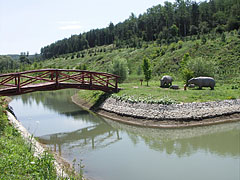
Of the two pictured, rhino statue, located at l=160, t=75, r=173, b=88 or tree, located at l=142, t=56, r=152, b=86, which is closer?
rhino statue, located at l=160, t=75, r=173, b=88

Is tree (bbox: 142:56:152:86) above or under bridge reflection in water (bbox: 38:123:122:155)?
above

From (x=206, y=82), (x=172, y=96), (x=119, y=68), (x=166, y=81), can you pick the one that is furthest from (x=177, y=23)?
(x=172, y=96)

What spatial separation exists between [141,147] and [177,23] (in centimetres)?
7667

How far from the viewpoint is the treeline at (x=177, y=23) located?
73.2 meters

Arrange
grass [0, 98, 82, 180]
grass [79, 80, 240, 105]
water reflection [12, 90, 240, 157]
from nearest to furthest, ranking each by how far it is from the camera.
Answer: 1. grass [0, 98, 82, 180]
2. water reflection [12, 90, 240, 157]
3. grass [79, 80, 240, 105]

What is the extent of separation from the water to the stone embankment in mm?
1431

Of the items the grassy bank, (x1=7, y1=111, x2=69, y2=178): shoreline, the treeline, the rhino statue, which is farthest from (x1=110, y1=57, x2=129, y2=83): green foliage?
the treeline

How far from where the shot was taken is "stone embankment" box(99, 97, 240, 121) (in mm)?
22062

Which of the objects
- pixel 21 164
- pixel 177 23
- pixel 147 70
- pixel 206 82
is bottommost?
pixel 21 164

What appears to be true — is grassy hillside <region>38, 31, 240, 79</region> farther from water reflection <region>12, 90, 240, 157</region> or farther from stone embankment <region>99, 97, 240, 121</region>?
water reflection <region>12, 90, 240, 157</region>

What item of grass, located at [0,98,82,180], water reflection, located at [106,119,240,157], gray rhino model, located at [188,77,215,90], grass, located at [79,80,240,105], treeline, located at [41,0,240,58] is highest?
treeline, located at [41,0,240,58]

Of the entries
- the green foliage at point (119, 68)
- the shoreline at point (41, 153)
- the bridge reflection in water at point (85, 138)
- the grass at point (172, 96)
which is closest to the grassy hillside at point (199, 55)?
the green foliage at point (119, 68)

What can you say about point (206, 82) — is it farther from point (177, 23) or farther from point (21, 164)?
point (177, 23)

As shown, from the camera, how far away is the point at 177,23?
86875 mm
